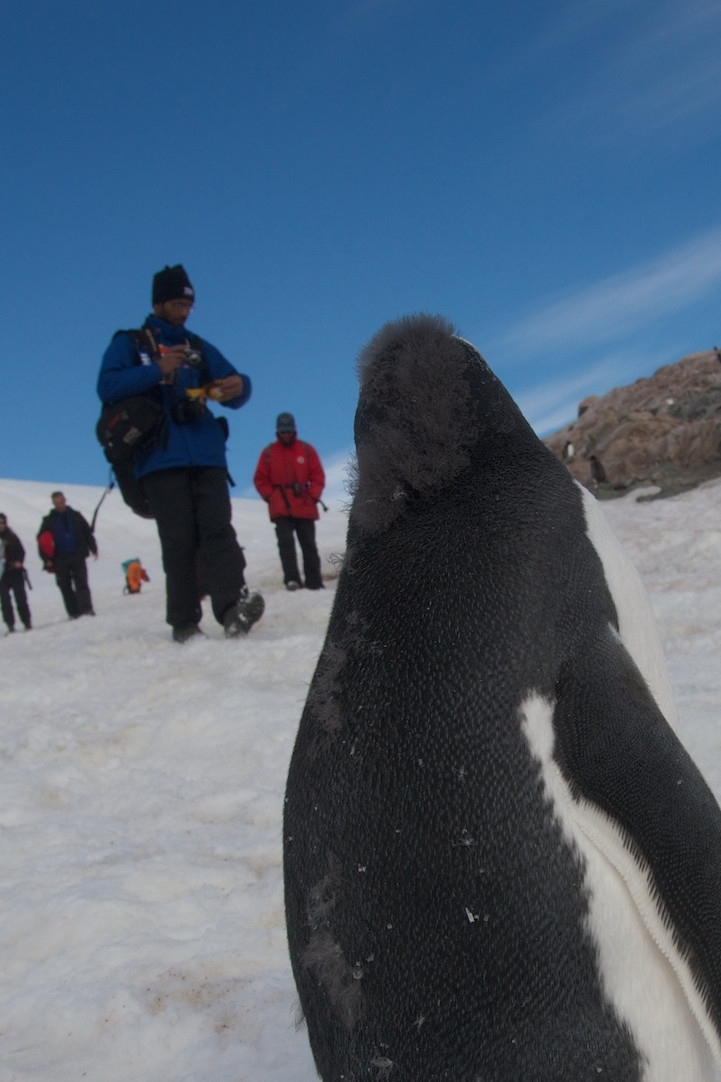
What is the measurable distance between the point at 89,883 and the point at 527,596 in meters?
1.80

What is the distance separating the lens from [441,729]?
53.7 inches

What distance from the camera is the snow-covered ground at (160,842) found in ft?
6.47

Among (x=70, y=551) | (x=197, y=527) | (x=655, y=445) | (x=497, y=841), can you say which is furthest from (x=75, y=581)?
(x=497, y=841)

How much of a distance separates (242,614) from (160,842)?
9.05 feet

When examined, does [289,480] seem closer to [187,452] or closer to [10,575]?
[187,452]

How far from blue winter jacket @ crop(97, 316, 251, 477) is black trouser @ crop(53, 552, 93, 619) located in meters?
7.74

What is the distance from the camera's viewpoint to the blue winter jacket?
5387 millimetres

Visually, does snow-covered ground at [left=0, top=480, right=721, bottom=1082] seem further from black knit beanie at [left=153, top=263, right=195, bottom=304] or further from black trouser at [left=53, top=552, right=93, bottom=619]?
black trouser at [left=53, top=552, right=93, bottom=619]

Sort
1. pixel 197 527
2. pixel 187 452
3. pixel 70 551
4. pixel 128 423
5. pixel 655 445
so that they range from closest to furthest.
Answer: pixel 128 423 < pixel 187 452 < pixel 197 527 < pixel 70 551 < pixel 655 445

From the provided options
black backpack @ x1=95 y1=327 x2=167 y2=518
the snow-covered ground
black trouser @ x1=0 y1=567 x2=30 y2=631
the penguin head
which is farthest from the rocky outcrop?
black trouser @ x1=0 y1=567 x2=30 y2=631

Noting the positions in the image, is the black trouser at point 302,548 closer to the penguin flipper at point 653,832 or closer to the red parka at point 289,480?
the red parka at point 289,480

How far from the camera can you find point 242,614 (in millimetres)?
5688

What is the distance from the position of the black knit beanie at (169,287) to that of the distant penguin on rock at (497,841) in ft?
15.0

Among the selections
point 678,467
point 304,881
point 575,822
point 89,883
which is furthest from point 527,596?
point 678,467
